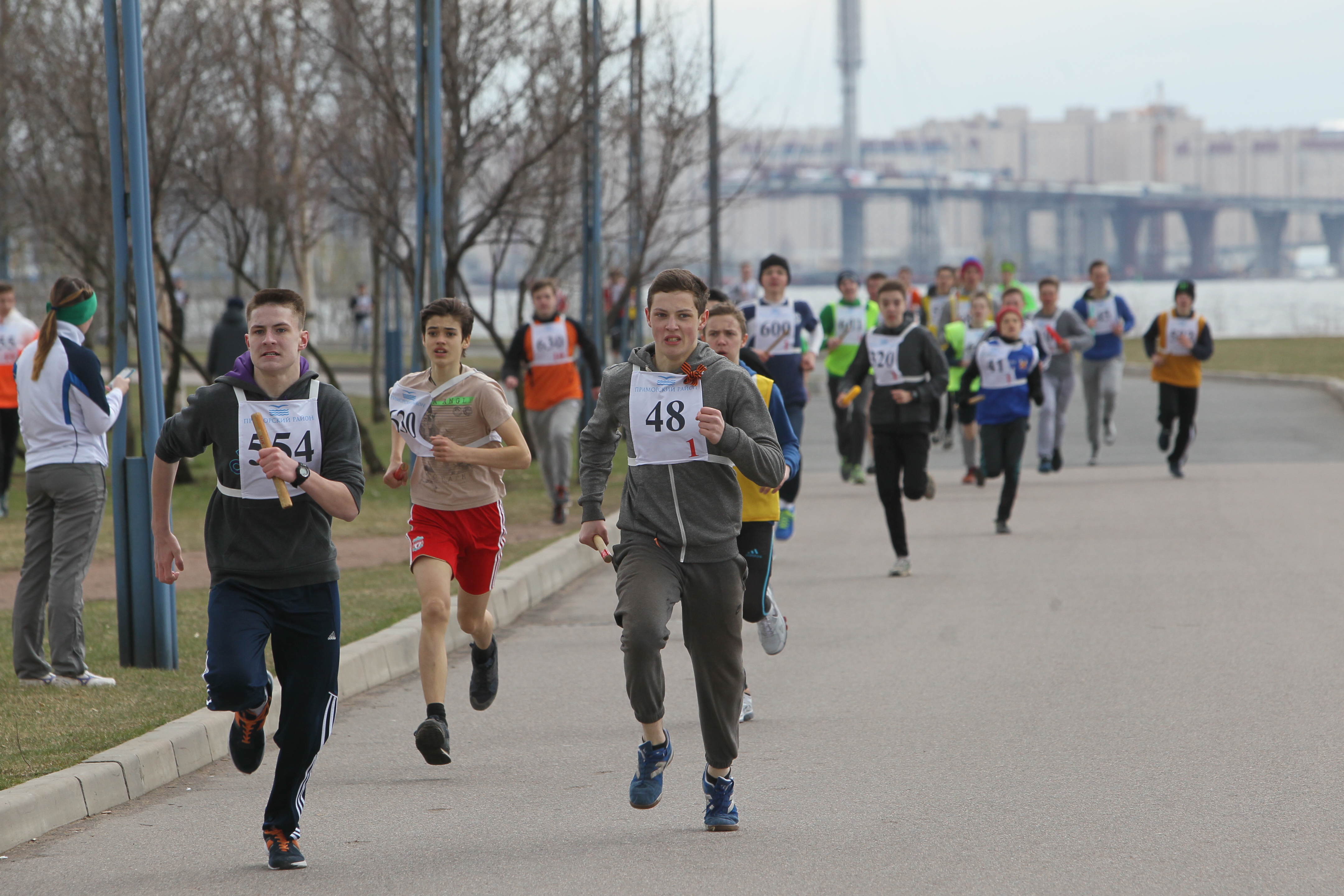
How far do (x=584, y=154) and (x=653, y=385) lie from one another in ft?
43.4

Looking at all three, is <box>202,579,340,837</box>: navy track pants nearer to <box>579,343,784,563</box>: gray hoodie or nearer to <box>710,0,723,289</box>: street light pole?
<box>579,343,784,563</box>: gray hoodie

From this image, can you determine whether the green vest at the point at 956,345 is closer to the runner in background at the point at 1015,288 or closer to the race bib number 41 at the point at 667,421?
the runner in background at the point at 1015,288

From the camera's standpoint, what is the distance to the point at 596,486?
5.55 meters

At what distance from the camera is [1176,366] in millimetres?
16844

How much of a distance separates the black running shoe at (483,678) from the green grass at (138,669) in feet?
3.73

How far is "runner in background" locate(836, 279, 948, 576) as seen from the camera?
1092 cm

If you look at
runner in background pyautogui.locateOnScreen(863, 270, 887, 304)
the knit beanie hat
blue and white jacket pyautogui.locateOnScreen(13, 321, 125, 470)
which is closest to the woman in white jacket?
blue and white jacket pyautogui.locateOnScreen(13, 321, 125, 470)

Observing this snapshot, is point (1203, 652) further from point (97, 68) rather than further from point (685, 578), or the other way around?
point (97, 68)

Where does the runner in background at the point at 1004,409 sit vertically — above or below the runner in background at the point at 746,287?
below

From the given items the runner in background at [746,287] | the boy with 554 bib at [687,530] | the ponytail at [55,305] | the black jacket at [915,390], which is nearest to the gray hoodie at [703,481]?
the boy with 554 bib at [687,530]

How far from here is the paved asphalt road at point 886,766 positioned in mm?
4934

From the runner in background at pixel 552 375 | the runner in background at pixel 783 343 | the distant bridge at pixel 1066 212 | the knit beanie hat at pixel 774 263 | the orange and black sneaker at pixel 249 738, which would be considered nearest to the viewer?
the orange and black sneaker at pixel 249 738

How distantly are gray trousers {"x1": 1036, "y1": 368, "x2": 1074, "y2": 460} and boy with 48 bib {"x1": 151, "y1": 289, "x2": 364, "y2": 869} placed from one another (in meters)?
12.2

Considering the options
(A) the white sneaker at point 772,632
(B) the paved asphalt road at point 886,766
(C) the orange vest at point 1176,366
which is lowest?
(B) the paved asphalt road at point 886,766
